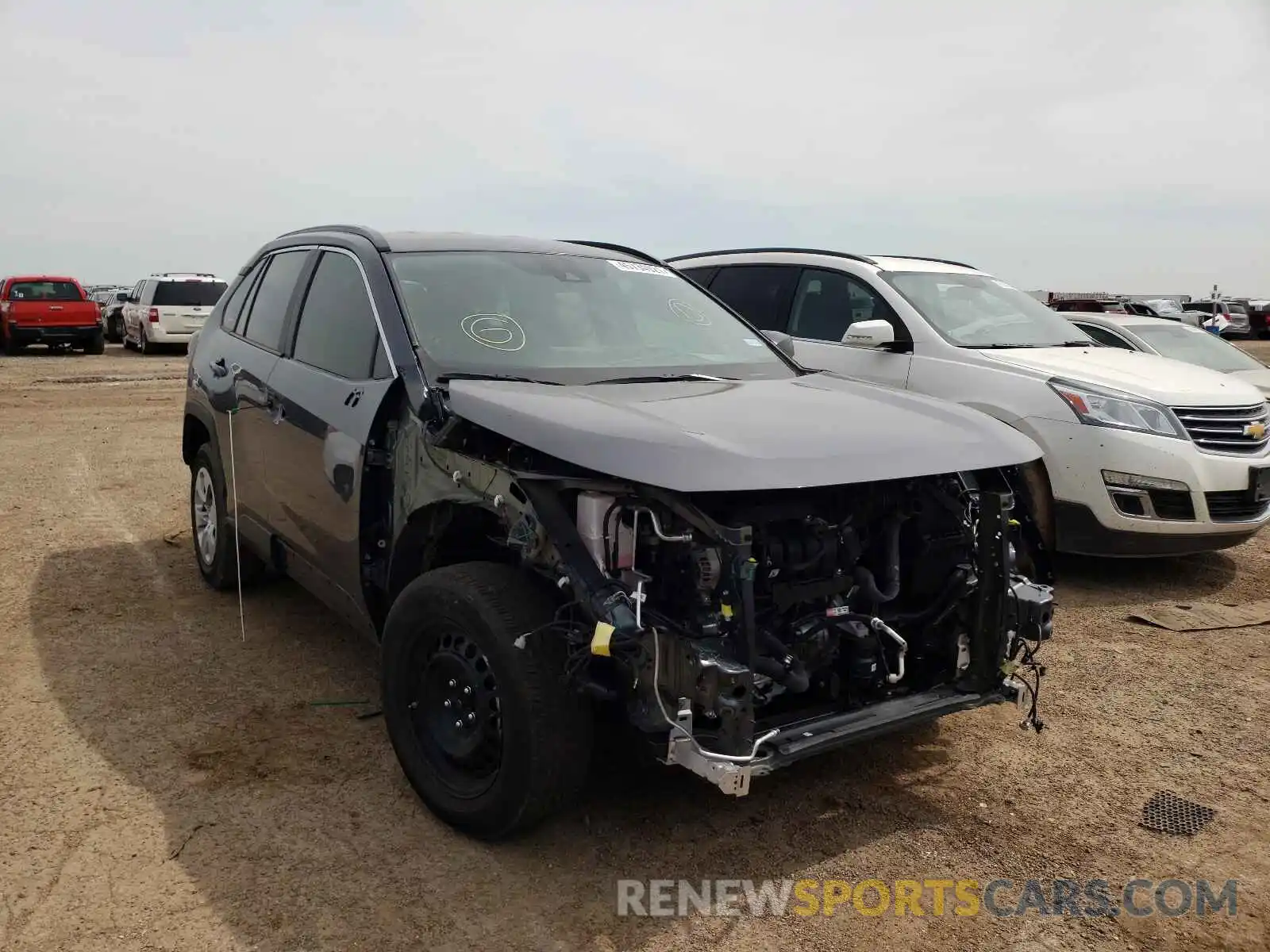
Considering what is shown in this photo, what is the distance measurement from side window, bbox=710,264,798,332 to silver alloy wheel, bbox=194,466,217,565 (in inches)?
153

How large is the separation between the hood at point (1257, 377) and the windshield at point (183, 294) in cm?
2111

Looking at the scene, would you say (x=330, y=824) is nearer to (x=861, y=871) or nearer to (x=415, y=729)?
(x=415, y=729)

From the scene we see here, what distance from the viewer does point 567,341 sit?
13.5 feet

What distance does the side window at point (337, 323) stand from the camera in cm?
406

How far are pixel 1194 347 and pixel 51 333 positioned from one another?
22983mm

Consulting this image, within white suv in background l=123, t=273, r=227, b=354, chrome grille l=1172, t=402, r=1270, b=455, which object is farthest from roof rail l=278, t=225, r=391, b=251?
white suv in background l=123, t=273, r=227, b=354

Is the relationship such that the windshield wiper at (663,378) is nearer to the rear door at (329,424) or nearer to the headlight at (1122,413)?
the rear door at (329,424)

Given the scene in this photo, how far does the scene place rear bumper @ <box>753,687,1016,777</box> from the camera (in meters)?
3.01

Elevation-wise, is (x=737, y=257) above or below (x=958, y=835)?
above

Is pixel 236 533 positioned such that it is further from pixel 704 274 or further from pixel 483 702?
pixel 704 274

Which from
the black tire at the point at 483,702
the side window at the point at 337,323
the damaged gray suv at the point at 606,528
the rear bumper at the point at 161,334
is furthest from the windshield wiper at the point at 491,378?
the rear bumper at the point at 161,334

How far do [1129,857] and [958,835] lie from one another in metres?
0.51

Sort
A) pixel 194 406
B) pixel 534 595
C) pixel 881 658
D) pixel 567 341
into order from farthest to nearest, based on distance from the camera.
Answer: pixel 194 406
pixel 567 341
pixel 881 658
pixel 534 595

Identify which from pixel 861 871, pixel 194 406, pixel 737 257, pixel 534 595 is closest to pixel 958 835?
pixel 861 871
